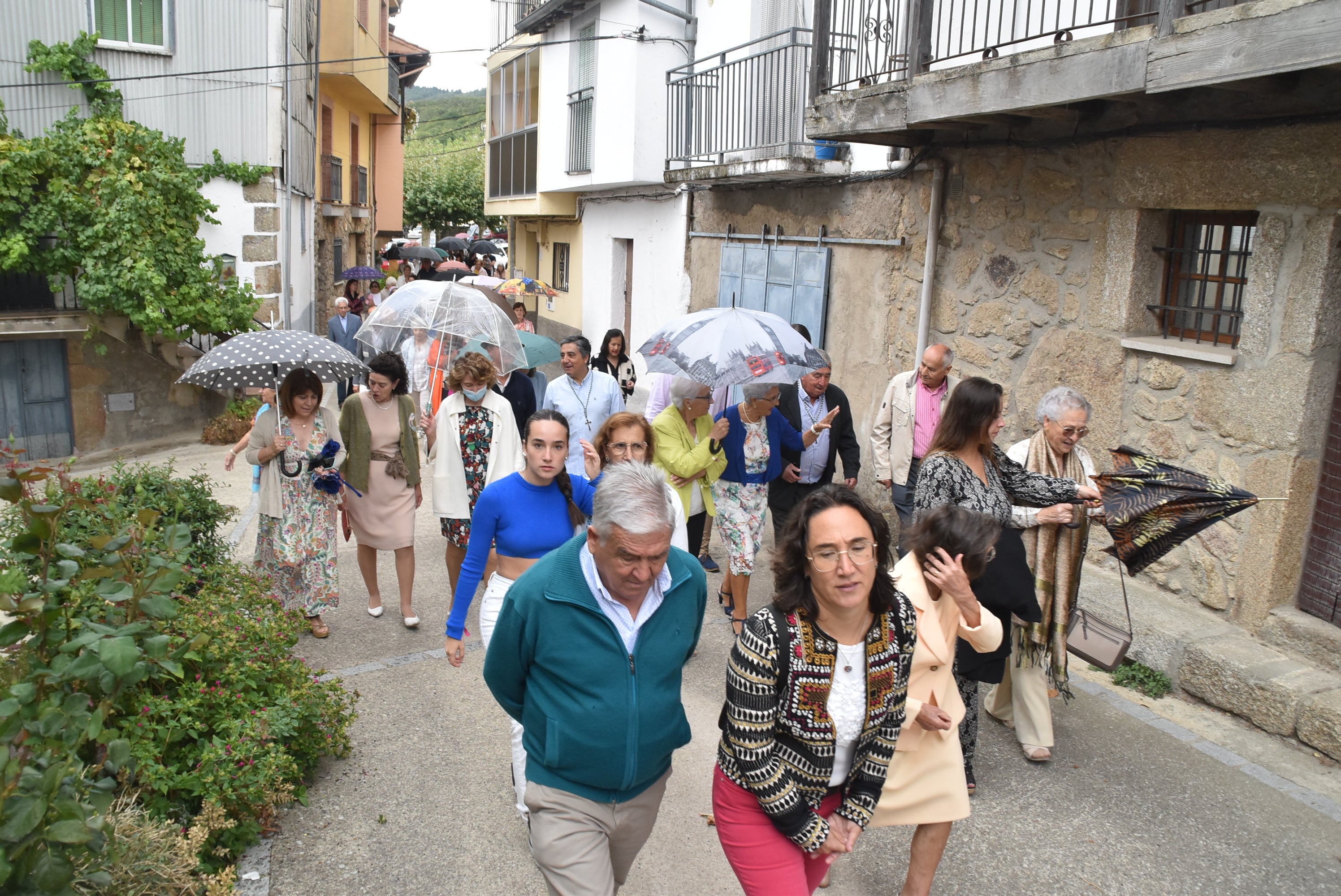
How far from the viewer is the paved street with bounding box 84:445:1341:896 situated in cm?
389

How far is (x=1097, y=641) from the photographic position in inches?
190

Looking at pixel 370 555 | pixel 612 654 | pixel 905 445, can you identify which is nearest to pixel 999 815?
pixel 612 654

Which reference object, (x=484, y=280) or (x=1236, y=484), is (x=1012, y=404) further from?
(x=484, y=280)

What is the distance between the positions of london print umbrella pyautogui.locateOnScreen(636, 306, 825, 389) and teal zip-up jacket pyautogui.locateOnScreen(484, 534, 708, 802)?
2.90m

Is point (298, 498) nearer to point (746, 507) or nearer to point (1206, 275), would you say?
point (746, 507)

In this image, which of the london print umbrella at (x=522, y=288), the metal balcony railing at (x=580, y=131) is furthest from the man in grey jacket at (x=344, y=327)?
the metal balcony railing at (x=580, y=131)

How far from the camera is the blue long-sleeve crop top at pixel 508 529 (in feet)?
13.0

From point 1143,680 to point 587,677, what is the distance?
4.13 meters

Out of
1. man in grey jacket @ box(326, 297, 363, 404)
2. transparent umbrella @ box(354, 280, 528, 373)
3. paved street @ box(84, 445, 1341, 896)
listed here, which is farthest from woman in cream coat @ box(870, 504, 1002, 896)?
man in grey jacket @ box(326, 297, 363, 404)

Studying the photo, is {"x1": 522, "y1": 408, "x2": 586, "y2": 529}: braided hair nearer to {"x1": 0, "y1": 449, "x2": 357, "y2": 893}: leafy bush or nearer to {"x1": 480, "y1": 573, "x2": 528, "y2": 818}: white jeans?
{"x1": 480, "y1": 573, "x2": 528, "y2": 818}: white jeans

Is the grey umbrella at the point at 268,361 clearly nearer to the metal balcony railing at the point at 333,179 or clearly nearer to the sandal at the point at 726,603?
the sandal at the point at 726,603

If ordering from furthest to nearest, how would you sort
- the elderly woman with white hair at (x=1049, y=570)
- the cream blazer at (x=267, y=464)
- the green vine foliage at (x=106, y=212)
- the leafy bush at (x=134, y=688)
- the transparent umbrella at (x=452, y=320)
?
1. the green vine foliage at (x=106, y=212)
2. the transparent umbrella at (x=452, y=320)
3. the cream blazer at (x=267, y=464)
4. the elderly woman with white hair at (x=1049, y=570)
5. the leafy bush at (x=134, y=688)

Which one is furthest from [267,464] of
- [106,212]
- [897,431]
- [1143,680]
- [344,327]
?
[344,327]

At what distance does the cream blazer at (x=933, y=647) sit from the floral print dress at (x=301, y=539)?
3.84 meters
